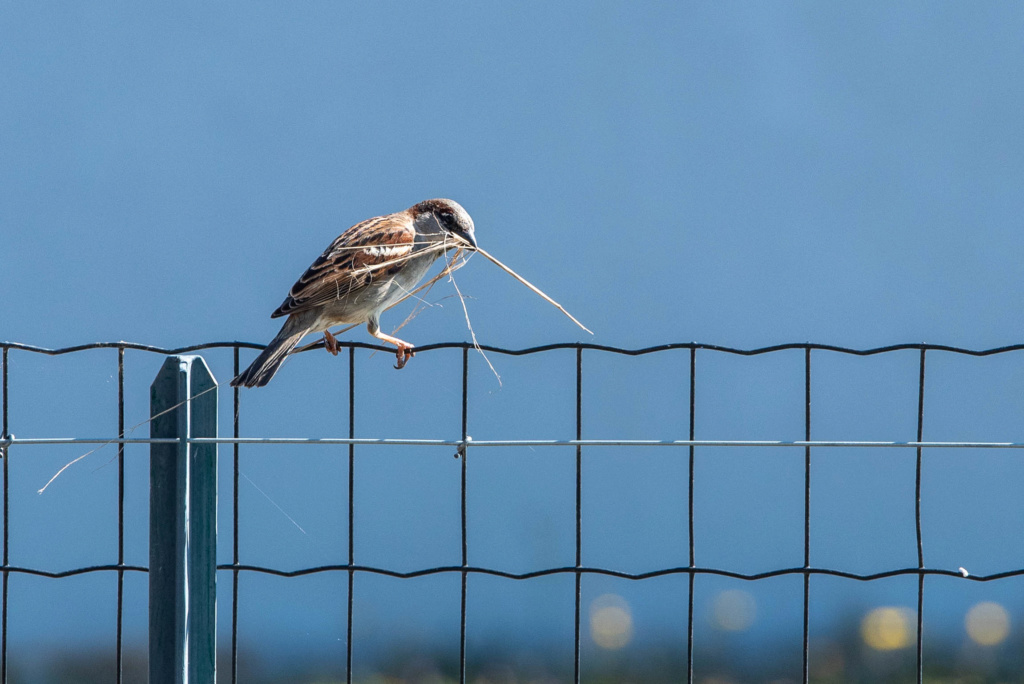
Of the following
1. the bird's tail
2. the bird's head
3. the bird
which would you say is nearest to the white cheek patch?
the bird

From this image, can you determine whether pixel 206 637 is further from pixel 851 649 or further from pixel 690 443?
pixel 851 649

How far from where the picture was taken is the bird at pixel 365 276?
2.61m

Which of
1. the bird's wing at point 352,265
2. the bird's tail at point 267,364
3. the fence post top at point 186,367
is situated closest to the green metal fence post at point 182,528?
the fence post top at point 186,367

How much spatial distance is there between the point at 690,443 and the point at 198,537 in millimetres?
841

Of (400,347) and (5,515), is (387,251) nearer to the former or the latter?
(400,347)

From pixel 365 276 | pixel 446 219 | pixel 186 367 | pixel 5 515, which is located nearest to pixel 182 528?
pixel 186 367

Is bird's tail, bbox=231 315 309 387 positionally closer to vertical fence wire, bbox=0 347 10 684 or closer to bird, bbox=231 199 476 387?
bird, bbox=231 199 476 387

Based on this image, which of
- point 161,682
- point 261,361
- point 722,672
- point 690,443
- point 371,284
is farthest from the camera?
point 722,672

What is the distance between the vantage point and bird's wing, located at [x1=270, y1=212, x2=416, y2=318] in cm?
261

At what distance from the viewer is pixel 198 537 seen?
1644 mm

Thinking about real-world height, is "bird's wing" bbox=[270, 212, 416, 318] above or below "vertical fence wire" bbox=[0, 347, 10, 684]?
above

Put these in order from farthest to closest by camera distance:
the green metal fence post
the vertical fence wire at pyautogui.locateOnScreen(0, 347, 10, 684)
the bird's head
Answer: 1. the bird's head
2. the vertical fence wire at pyautogui.locateOnScreen(0, 347, 10, 684)
3. the green metal fence post

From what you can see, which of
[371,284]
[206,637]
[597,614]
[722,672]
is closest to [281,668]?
[597,614]

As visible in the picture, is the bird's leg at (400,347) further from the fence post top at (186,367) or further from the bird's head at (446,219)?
the fence post top at (186,367)
